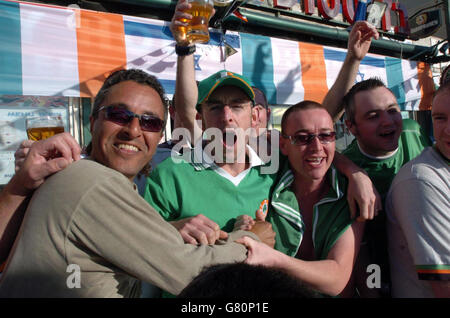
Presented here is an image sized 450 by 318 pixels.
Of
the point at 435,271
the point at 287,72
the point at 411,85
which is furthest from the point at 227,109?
the point at 411,85

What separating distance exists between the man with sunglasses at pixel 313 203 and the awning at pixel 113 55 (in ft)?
9.94

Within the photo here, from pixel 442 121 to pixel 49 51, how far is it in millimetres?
4014

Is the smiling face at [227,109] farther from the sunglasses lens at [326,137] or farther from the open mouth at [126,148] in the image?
the open mouth at [126,148]

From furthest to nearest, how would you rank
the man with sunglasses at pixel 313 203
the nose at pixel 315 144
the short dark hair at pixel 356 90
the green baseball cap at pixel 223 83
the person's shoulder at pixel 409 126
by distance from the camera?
the person's shoulder at pixel 409 126, the short dark hair at pixel 356 90, the green baseball cap at pixel 223 83, the nose at pixel 315 144, the man with sunglasses at pixel 313 203

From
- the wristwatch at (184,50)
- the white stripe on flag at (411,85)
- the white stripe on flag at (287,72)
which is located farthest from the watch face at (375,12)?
the wristwatch at (184,50)

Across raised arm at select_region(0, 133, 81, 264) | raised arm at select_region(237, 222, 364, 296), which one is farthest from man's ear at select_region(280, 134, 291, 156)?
raised arm at select_region(0, 133, 81, 264)

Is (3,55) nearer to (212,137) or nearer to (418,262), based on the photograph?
(212,137)

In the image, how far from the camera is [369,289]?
5.69ft

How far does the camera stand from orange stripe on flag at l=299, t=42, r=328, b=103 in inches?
220

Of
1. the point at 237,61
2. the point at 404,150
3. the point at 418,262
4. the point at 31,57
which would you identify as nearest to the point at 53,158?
the point at 418,262

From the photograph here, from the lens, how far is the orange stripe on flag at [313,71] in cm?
558

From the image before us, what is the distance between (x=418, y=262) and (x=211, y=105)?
1.42 metres

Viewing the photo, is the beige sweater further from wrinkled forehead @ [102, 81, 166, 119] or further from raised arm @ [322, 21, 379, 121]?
raised arm @ [322, 21, 379, 121]

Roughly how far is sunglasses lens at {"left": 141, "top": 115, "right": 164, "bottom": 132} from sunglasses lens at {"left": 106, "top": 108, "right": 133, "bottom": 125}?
0.21ft
